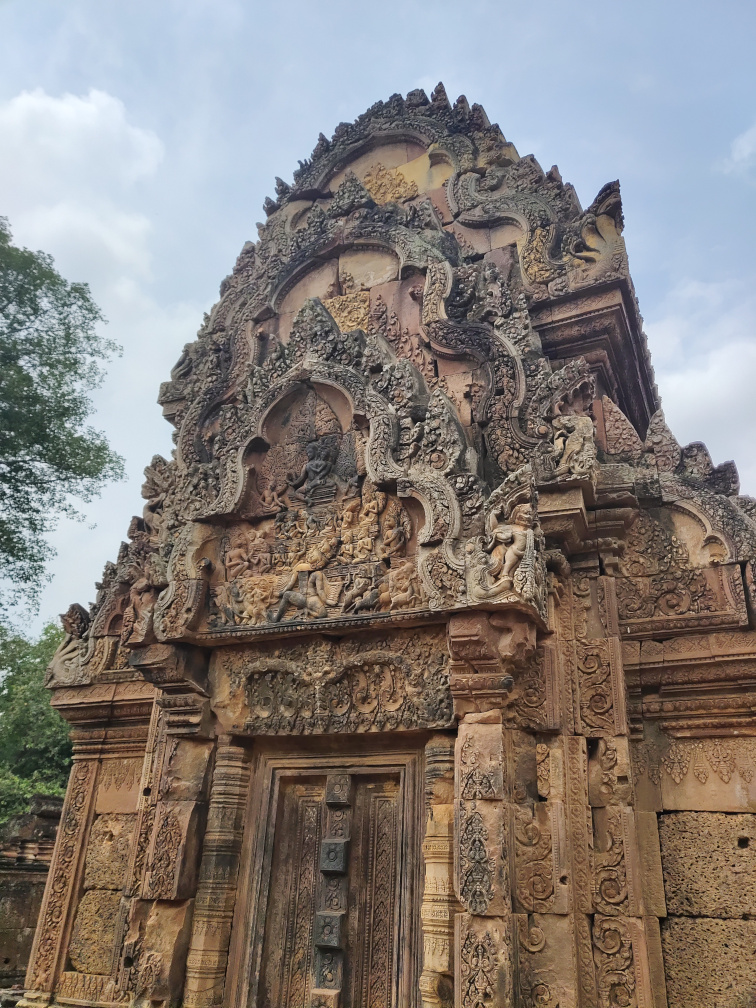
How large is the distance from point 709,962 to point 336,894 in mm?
2473

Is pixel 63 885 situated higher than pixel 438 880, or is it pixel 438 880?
pixel 438 880

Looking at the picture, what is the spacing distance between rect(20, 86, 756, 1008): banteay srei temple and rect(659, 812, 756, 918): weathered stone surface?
0.02 meters

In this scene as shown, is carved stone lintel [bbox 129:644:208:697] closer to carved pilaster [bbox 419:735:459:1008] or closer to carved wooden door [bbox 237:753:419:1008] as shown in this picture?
carved wooden door [bbox 237:753:419:1008]

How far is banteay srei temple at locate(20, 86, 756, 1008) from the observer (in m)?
4.89

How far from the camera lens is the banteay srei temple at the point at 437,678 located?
16.0 ft

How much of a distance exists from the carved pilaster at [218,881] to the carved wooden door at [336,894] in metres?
0.23

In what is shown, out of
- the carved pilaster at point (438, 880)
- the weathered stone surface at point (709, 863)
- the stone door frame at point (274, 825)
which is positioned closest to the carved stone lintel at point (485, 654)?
the carved pilaster at point (438, 880)

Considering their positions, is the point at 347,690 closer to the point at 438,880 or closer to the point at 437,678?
the point at 437,678

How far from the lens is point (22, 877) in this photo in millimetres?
11188


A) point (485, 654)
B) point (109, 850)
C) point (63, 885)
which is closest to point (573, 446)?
point (485, 654)

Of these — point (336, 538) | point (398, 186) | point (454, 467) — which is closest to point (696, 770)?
point (454, 467)

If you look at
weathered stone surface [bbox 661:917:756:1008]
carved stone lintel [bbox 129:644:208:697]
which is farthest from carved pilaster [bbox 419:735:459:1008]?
carved stone lintel [bbox 129:644:208:697]

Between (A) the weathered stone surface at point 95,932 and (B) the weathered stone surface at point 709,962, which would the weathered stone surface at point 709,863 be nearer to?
(B) the weathered stone surface at point 709,962

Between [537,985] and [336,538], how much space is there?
328 centimetres
